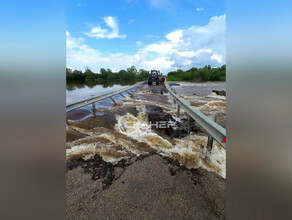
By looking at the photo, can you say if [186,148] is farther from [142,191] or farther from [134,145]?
[142,191]

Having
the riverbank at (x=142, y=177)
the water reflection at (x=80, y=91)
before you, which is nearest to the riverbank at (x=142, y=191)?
the riverbank at (x=142, y=177)

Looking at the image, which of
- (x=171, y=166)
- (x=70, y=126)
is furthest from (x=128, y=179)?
(x=70, y=126)

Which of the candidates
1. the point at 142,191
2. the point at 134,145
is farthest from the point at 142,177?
the point at 134,145

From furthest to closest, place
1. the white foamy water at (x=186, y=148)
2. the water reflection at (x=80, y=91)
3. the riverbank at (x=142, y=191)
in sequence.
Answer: the water reflection at (x=80, y=91) < the white foamy water at (x=186, y=148) < the riverbank at (x=142, y=191)

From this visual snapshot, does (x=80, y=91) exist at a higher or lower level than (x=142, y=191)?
higher

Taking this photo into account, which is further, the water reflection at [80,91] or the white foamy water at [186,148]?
the water reflection at [80,91]

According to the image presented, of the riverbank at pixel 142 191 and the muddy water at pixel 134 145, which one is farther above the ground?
the muddy water at pixel 134 145

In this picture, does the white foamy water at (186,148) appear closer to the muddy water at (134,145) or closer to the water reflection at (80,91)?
the muddy water at (134,145)

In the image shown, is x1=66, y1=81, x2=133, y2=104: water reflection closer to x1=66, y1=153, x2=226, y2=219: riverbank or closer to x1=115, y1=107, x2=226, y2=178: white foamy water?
x1=66, y1=153, x2=226, y2=219: riverbank

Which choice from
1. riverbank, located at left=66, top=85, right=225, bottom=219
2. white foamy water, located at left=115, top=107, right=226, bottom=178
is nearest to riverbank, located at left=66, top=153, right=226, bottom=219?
riverbank, located at left=66, top=85, right=225, bottom=219

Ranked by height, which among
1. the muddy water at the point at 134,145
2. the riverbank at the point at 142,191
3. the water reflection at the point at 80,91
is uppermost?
the water reflection at the point at 80,91
